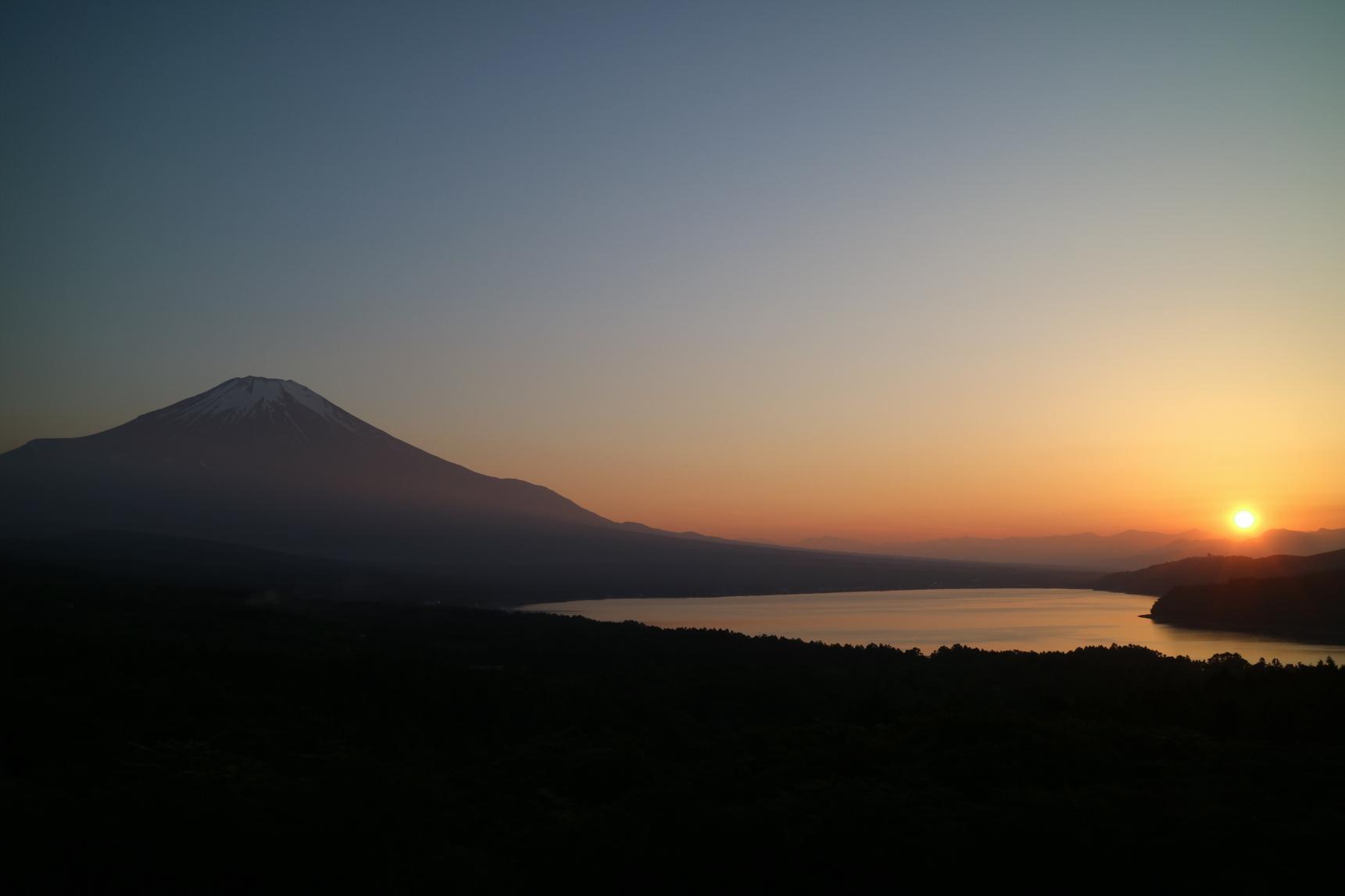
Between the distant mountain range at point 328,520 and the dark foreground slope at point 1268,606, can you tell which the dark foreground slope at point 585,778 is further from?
the distant mountain range at point 328,520

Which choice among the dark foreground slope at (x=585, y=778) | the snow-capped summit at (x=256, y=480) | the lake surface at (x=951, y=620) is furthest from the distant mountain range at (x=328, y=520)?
the dark foreground slope at (x=585, y=778)

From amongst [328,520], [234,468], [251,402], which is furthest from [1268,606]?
[251,402]

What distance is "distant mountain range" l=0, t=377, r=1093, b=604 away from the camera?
9831 centimetres

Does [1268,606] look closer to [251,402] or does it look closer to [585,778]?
[585,778]

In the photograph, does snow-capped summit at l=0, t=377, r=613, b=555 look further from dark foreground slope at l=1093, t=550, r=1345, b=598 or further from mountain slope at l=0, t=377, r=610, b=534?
dark foreground slope at l=1093, t=550, r=1345, b=598

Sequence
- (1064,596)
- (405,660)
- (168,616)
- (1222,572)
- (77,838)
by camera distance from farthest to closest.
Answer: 1. (1064,596)
2. (1222,572)
3. (168,616)
4. (405,660)
5. (77,838)

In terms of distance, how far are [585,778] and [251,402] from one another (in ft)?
606

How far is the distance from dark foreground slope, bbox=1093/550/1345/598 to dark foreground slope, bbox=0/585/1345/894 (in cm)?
7831

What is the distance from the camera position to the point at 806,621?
229ft

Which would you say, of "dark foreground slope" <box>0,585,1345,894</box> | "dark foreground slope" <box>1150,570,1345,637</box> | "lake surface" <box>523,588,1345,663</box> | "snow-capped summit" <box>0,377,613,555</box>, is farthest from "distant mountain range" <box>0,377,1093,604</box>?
"dark foreground slope" <box>0,585,1345,894</box>

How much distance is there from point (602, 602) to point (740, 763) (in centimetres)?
8145

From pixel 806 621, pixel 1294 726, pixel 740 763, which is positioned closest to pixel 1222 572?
pixel 806 621

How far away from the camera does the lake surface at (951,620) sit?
51344 millimetres

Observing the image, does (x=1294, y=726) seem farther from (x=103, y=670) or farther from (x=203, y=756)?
(x=103, y=670)
